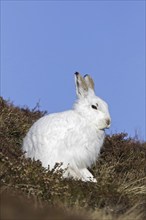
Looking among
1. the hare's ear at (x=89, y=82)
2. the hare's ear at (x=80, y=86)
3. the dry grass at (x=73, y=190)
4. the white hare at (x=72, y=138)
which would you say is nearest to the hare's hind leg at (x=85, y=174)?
the white hare at (x=72, y=138)

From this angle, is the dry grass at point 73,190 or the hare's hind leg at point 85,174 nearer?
the dry grass at point 73,190

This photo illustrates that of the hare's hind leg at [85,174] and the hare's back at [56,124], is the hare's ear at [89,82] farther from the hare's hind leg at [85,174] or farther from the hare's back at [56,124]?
the hare's hind leg at [85,174]

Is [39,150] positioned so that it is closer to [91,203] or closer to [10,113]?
[91,203]

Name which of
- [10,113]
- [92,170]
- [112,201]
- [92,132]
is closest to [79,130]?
[92,132]

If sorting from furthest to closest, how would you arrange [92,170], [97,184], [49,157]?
[92,170] < [49,157] < [97,184]

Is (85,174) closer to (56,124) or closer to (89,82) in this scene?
(56,124)

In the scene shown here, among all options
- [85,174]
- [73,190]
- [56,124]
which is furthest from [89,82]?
[73,190]
